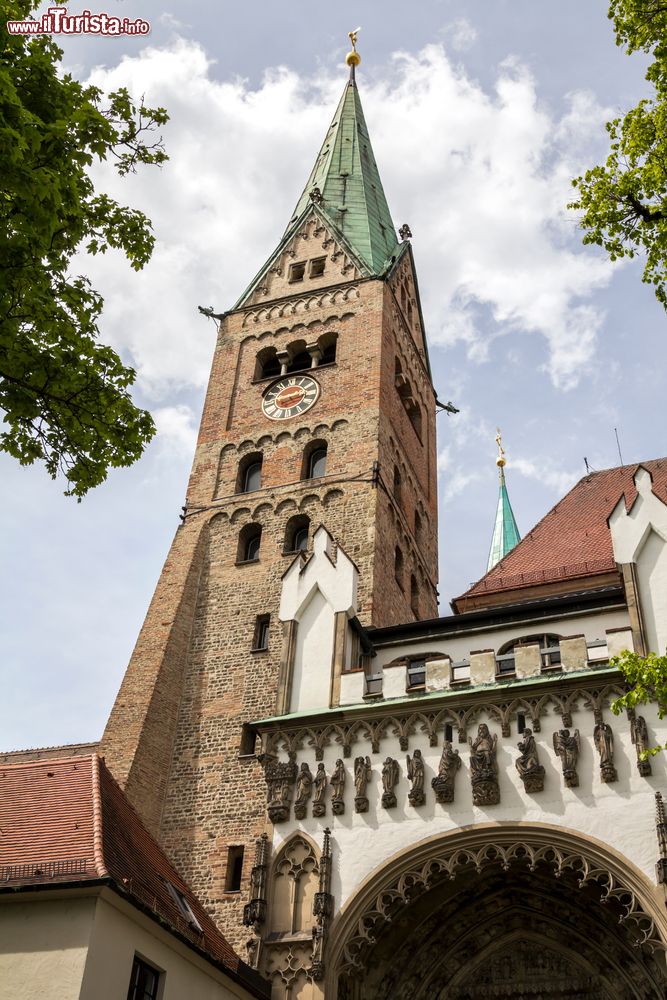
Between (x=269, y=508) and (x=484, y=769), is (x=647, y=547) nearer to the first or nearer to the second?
(x=484, y=769)

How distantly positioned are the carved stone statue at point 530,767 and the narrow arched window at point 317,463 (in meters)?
10.9

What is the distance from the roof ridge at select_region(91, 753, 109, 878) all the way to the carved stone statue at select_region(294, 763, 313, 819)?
277cm

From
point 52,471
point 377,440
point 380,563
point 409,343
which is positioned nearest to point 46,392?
point 52,471

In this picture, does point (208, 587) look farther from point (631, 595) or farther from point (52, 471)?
point (52, 471)

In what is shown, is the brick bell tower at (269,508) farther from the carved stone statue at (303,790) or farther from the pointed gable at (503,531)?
the pointed gable at (503,531)

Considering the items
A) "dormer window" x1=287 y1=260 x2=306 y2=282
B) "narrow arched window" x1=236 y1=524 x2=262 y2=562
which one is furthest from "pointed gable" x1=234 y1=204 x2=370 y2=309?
"narrow arched window" x1=236 y1=524 x2=262 y2=562

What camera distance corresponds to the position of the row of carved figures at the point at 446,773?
43.5ft

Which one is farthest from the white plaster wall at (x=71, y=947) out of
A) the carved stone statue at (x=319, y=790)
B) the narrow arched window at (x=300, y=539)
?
the narrow arched window at (x=300, y=539)

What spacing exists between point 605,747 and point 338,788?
12.0 feet

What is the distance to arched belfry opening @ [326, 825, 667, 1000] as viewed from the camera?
1334cm

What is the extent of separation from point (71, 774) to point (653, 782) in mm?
7408

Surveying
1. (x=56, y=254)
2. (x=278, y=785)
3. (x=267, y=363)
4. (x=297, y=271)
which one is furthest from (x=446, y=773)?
(x=297, y=271)

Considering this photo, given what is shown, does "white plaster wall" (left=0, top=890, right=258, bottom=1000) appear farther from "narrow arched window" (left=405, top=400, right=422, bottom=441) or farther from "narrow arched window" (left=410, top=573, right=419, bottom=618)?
"narrow arched window" (left=405, top=400, right=422, bottom=441)

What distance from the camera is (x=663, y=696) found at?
9.39 meters
